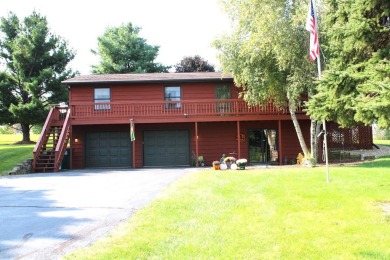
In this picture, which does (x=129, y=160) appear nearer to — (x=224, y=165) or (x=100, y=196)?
(x=224, y=165)

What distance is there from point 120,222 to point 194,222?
1.34 metres

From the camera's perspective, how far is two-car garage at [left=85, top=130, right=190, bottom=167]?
20828 millimetres

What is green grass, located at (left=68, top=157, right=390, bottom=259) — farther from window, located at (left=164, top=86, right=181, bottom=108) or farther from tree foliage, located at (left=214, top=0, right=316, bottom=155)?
window, located at (left=164, top=86, right=181, bottom=108)

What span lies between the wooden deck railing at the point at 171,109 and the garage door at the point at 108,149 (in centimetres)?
162

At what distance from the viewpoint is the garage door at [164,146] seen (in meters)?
20.8

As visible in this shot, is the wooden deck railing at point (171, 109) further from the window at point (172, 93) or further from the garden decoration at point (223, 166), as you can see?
the garden decoration at point (223, 166)

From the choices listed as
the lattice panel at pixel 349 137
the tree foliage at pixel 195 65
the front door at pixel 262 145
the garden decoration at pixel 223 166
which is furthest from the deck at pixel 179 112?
the tree foliage at pixel 195 65

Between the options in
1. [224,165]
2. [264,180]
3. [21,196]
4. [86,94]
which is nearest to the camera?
[21,196]

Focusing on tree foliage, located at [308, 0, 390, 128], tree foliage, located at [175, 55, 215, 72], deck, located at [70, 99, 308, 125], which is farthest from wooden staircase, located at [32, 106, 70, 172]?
tree foliage, located at [175, 55, 215, 72]

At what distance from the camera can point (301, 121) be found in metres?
20.9

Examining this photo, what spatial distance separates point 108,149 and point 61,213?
45.4 feet

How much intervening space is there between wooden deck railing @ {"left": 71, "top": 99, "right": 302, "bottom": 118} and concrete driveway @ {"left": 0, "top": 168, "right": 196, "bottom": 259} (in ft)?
26.6

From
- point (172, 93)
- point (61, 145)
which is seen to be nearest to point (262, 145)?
point (172, 93)

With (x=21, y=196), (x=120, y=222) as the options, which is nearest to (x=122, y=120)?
(x=21, y=196)
